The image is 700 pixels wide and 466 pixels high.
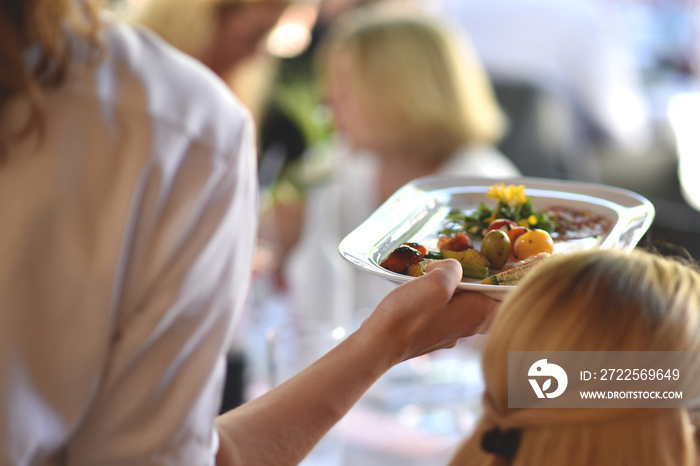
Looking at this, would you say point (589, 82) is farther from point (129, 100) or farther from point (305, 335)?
point (129, 100)

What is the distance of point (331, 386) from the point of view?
2.97 ft

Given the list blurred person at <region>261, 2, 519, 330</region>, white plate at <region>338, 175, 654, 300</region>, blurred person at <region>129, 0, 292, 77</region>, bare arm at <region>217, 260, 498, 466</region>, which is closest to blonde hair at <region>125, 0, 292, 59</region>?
blurred person at <region>129, 0, 292, 77</region>

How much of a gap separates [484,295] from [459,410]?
2.72ft

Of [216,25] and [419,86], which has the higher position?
[216,25]

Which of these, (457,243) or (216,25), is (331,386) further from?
(216,25)

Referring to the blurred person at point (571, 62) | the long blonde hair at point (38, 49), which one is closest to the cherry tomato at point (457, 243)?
the long blonde hair at point (38, 49)

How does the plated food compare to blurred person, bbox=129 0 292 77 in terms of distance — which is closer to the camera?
the plated food

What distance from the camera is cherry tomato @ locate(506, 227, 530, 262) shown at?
893 mm

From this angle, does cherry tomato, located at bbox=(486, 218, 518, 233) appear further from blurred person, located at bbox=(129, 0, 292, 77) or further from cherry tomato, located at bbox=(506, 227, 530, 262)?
blurred person, located at bbox=(129, 0, 292, 77)

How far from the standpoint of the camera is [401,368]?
1.74 m

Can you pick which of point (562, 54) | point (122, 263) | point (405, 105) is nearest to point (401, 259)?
point (122, 263)

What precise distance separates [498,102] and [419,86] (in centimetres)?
111

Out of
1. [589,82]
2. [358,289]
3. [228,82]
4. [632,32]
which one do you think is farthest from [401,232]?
[632,32]

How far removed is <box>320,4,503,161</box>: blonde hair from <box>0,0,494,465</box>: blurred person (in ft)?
6.03
